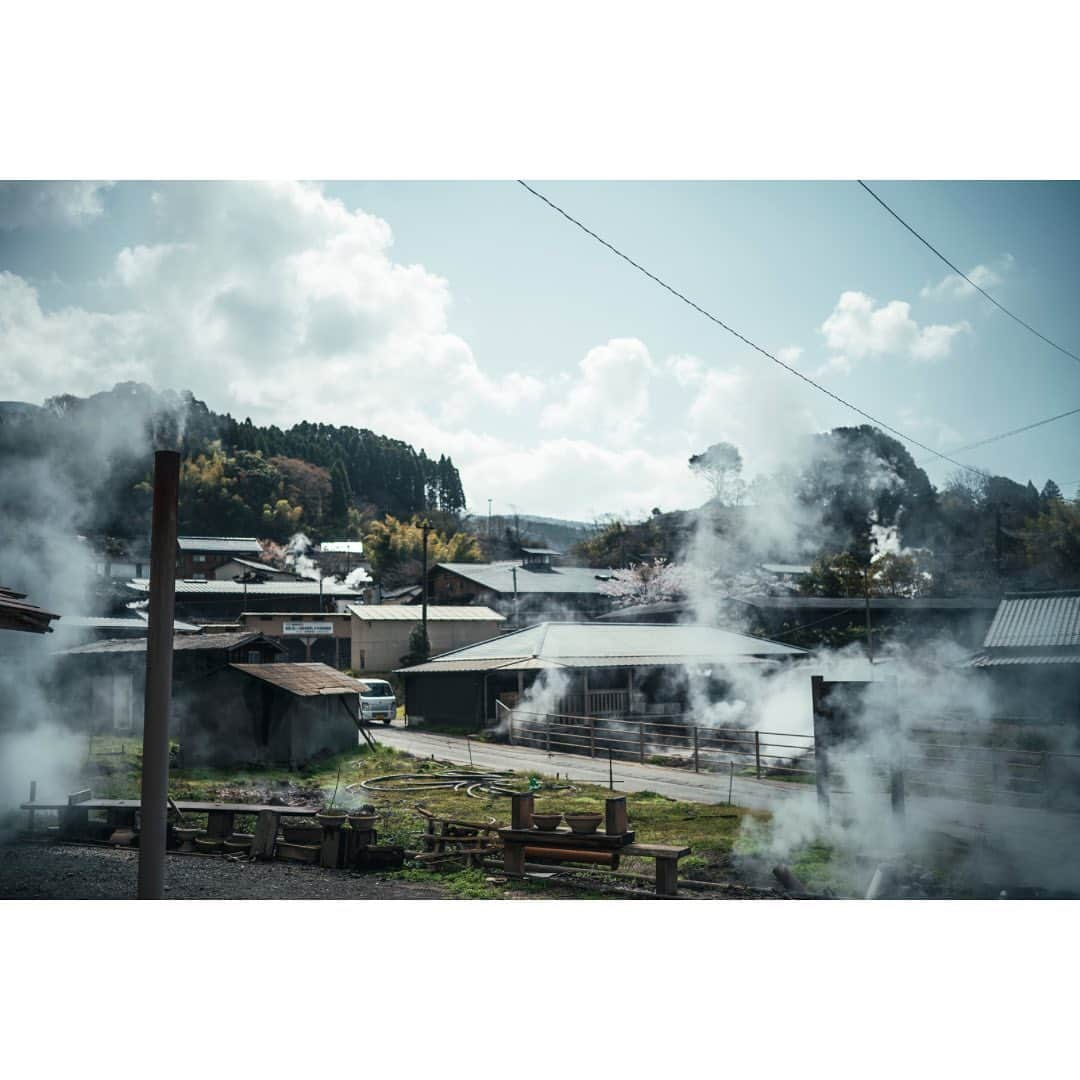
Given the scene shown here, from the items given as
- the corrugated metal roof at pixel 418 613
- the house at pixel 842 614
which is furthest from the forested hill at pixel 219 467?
the house at pixel 842 614

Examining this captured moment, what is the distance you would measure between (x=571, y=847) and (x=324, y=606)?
2.92m

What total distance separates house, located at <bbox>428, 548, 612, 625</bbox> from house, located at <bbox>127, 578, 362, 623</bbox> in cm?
114

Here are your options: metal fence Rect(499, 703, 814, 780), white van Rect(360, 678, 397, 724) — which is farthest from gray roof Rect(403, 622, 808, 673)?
metal fence Rect(499, 703, 814, 780)

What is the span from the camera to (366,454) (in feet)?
22.1

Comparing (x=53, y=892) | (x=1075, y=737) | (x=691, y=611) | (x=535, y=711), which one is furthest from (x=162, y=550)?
(x=691, y=611)

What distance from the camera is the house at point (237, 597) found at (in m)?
6.50

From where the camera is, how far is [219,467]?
6.58 meters

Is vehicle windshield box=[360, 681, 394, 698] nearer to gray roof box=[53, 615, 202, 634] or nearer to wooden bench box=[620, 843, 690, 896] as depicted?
gray roof box=[53, 615, 202, 634]

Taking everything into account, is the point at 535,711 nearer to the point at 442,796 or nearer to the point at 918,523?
the point at 442,796

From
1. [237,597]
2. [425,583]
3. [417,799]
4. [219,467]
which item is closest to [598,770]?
[417,799]

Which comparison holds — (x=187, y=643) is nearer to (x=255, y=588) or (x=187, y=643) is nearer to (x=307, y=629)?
(x=255, y=588)

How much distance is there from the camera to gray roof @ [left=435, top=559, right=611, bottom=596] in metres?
8.16

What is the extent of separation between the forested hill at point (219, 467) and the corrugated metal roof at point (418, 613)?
25.8 inches

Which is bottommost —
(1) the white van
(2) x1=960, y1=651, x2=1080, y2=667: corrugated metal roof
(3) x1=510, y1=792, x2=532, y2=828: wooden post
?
(3) x1=510, y1=792, x2=532, y2=828: wooden post
